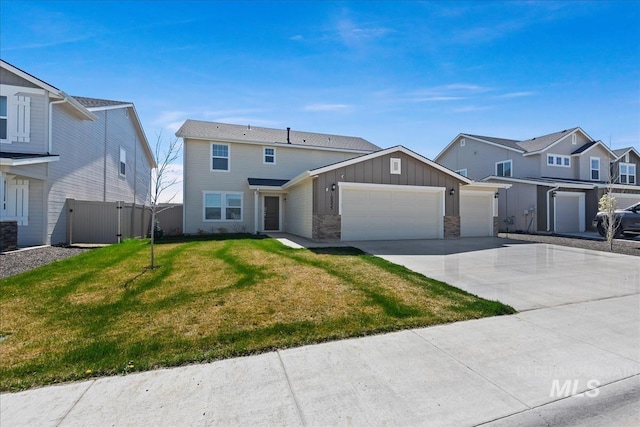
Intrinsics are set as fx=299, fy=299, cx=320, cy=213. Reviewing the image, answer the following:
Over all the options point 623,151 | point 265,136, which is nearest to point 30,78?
point 265,136

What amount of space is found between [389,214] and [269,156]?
26.9 feet

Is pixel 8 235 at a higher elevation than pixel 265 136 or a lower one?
lower

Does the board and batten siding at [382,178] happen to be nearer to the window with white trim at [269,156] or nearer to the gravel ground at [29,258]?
the window with white trim at [269,156]

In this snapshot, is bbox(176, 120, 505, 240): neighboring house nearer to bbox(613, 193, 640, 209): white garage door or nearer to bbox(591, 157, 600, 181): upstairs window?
bbox(613, 193, 640, 209): white garage door

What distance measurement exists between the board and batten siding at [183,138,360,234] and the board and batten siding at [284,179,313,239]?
65.7 inches

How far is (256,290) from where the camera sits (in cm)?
580

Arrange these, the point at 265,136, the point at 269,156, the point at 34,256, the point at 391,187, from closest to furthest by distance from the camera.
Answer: the point at 34,256, the point at 391,187, the point at 269,156, the point at 265,136

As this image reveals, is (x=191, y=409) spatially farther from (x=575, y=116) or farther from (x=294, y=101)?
(x=575, y=116)

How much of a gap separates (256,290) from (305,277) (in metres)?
1.29

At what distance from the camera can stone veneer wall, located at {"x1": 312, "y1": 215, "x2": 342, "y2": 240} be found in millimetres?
12602

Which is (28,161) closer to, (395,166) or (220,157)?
(220,157)

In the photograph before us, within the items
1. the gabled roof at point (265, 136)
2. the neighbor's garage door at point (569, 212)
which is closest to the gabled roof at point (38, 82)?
the gabled roof at point (265, 136)

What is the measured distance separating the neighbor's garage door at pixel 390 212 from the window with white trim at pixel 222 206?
6981mm

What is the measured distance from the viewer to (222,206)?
16859mm
